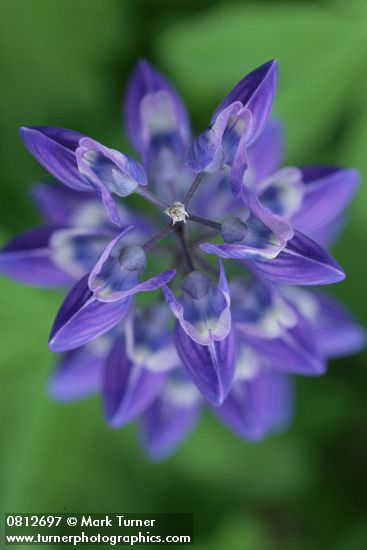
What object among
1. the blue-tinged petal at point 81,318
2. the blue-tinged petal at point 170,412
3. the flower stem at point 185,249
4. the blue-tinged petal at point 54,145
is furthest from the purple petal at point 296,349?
the blue-tinged petal at point 54,145

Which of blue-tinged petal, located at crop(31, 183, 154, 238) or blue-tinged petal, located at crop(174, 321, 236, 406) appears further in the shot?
blue-tinged petal, located at crop(31, 183, 154, 238)

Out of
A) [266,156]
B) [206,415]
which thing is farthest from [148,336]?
[206,415]

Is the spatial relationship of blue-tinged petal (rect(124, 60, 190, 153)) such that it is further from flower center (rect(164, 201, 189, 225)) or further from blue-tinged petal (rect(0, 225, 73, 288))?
flower center (rect(164, 201, 189, 225))

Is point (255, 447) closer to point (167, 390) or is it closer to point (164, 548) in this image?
point (164, 548)

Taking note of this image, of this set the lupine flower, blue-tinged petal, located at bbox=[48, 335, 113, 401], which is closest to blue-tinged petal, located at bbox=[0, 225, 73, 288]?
the lupine flower

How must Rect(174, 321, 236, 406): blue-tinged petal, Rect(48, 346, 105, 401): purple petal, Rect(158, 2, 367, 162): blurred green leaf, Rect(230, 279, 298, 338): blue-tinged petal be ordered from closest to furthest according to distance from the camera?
Rect(174, 321, 236, 406): blue-tinged petal → Rect(230, 279, 298, 338): blue-tinged petal → Rect(48, 346, 105, 401): purple petal → Rect(158, 2, 367, 162): blurred green leaf

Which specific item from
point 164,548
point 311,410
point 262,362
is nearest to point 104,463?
point 164,548
